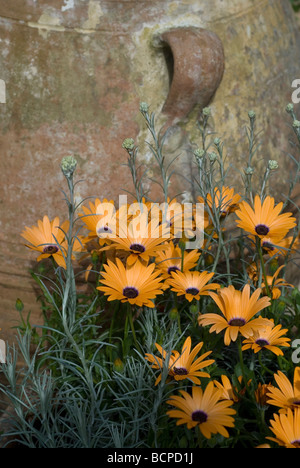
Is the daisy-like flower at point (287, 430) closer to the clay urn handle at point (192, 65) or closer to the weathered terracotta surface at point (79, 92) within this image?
the weathered terracotta surface at point (79, 92)

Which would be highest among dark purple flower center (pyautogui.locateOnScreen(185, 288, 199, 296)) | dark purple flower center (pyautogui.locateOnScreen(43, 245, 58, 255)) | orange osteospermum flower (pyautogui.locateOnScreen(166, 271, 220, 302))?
dark purple flower center (pyautogui.locateOnScreen(43, 245, 58, 255))

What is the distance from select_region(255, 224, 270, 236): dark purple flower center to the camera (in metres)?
1.57

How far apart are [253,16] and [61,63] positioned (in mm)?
646

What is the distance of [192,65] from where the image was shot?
5.72 feet

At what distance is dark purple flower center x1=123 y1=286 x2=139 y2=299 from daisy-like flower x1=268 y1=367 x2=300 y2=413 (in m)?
0.37

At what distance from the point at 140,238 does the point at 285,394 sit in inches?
19.4

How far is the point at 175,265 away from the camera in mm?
1727

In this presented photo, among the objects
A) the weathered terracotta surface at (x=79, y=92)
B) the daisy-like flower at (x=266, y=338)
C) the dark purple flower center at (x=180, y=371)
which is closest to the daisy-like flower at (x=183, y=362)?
the dark purple flower center at (x=180, y=371)

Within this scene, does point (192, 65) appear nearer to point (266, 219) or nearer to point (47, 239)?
point (266, 219)

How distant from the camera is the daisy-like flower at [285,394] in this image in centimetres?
139

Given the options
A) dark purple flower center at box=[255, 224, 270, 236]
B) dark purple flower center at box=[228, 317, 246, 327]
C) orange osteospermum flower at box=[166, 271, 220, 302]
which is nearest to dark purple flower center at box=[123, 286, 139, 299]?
orange osteospermum flower at box=[166, 271, 220, 302]

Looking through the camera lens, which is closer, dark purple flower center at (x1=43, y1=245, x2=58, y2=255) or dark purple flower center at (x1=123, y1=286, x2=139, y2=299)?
dark purple flower center at (x1=123, y1=286, x2=139, y2=299)

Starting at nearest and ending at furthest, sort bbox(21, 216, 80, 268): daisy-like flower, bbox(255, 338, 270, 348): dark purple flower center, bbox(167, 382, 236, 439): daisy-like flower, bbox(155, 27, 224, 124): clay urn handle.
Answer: bbox(167, 382, 236, 439): daisy-like flower
bbox(255, 338, 270, 348): dark purple flower center
bbox(21, 216, 80, 268): daisy-like flower
bbox(155, 27, 224, 124): clay urn handle

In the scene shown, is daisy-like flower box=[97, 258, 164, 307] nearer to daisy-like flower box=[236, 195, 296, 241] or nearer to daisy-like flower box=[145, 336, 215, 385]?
daisy-like flower box=[145, 336, 215, 385]
